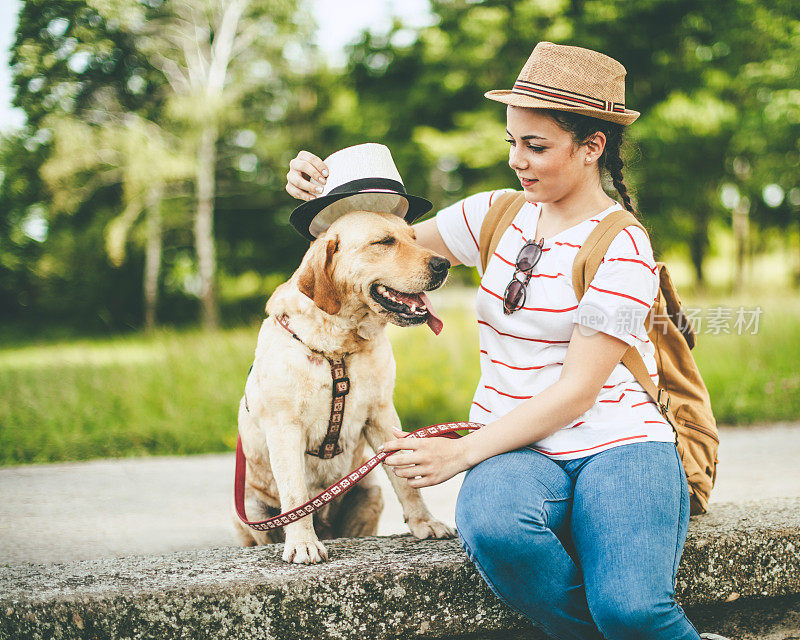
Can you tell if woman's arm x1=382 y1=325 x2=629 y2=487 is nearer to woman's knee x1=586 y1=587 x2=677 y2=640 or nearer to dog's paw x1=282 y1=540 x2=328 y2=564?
dog's paw x1=282 y1=540 x2=328 y2=564

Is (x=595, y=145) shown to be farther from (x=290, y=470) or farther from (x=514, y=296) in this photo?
(x=290, y=470)

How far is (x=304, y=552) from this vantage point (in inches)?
84.4

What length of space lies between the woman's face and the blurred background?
5394 millimetres

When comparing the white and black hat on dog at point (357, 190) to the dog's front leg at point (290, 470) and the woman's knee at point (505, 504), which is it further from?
the woman's knee at point (505, 504)

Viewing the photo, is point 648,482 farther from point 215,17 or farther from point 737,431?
point 215,17

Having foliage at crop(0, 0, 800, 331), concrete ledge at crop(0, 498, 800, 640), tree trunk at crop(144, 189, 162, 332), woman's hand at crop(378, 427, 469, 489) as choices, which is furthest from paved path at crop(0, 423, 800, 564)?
tree trunk at crop(144, 189, 162, 332)

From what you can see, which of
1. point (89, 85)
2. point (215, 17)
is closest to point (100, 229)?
point (89, 85)

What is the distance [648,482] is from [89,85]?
18090 millimetres

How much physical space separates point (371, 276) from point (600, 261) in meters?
0.72

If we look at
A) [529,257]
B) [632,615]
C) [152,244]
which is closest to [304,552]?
[632,615]

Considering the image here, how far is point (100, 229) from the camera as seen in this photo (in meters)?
20.5

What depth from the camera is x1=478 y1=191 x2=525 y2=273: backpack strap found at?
2.35 meters

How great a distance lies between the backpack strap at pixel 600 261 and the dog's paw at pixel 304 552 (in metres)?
1.09

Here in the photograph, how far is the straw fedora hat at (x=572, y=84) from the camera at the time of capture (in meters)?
2.08
